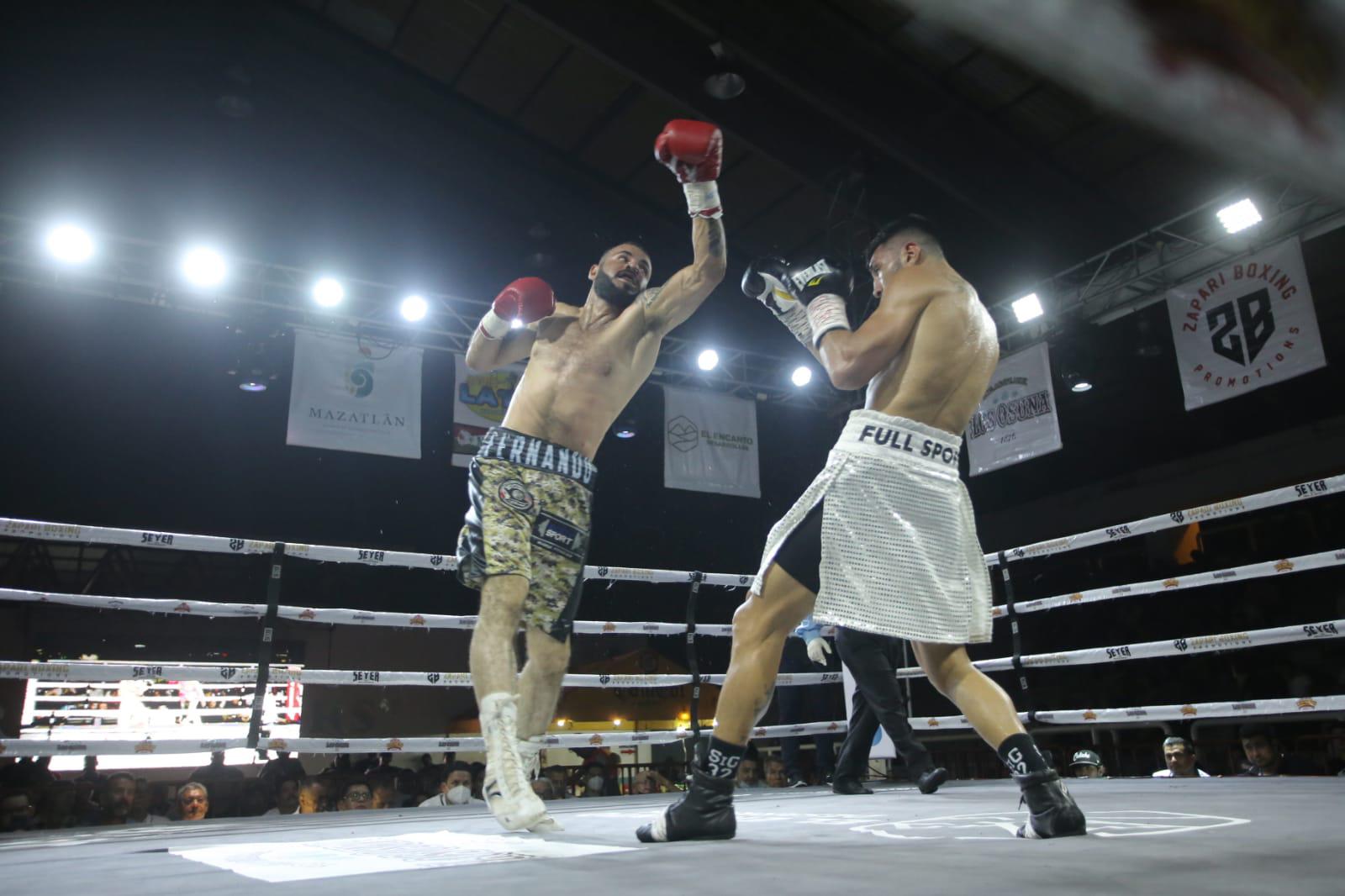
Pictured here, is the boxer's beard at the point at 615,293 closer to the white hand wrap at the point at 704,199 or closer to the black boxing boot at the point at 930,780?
the white hand wrap at the point at 704,199

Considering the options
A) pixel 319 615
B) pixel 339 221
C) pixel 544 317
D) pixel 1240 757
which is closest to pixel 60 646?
pixel 339 221

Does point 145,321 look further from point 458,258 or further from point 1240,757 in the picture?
point 1240,757

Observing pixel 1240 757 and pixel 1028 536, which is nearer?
pixel 1240 757

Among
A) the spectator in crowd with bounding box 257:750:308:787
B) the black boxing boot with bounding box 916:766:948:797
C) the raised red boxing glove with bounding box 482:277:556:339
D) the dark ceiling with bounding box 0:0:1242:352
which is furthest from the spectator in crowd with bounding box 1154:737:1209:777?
the spectator in crowd with bounding box 257:750:308:787

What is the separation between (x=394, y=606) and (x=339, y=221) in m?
4.29

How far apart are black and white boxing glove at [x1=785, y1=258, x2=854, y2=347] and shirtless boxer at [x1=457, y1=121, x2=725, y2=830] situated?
9.4 inches

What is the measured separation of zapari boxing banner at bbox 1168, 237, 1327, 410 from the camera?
5801 mm

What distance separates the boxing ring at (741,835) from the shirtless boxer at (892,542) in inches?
7.4

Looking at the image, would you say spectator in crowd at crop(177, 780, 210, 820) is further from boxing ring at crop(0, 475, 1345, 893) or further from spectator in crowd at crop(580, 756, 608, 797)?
spectator in crowd at crop(580, 756, 608, 797)

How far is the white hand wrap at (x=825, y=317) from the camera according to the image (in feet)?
6.62

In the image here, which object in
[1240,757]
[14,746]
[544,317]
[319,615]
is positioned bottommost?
[1240,757]

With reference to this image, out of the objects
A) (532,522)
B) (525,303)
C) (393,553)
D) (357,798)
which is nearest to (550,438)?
(532,522)

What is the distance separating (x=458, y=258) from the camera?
8109mm

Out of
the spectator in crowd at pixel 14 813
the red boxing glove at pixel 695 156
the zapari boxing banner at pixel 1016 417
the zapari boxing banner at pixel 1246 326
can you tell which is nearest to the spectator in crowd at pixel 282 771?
the spectator in crowd at pixel 14 813
